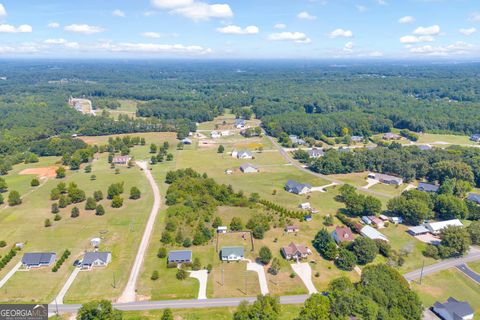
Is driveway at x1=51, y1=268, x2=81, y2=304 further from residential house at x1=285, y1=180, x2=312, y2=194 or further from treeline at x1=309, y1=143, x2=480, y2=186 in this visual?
treeline at x1=309, y1=143, x2=480, y2=186

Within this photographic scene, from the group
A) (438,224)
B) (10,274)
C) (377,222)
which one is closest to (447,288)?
(438,224)

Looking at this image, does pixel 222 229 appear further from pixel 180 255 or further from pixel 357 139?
pixel 357 139

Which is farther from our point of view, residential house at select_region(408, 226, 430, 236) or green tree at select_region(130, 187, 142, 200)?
green tree at select_region(130, 187, 142, 200)

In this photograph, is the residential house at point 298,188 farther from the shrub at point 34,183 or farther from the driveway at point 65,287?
the shrub at point 34,183

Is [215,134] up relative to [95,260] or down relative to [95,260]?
up

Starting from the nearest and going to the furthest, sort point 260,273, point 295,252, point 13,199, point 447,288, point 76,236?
1. point 447,288
2. point 260,273
3. point 295,252
4. point 76,236
5. point 13,199

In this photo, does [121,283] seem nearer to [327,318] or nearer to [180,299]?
[180,299]

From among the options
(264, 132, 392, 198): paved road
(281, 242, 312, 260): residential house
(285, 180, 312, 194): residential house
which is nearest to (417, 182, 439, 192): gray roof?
(264, 132, 392, 198): paved road
